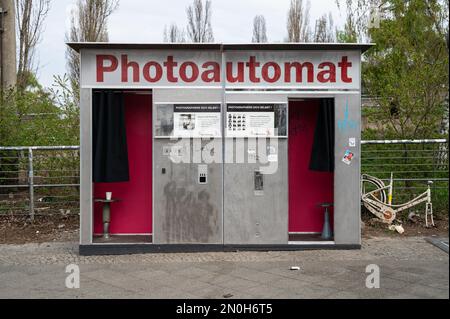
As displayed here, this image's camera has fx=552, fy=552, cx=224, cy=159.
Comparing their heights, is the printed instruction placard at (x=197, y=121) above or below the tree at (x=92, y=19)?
below

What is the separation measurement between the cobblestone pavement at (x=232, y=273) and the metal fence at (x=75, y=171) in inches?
91.0

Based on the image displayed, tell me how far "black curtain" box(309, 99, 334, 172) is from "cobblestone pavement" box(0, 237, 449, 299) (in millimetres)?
→ 1356

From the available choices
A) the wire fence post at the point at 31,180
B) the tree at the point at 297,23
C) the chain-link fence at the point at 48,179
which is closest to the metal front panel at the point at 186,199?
the chain-link fence at the point at 48,179

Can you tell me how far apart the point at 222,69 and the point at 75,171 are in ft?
16.2

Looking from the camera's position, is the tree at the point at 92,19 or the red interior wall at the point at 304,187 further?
the tree at the point at 92,19

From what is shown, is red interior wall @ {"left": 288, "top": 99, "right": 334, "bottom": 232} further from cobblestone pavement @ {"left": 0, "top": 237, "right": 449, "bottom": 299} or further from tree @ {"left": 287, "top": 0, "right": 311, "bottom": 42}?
tree @ {"left": 287, "top": 0, "right": 311, "bottom": 42}

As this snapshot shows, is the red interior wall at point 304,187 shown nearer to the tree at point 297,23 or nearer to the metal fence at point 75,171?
the metal fence at point 75,171

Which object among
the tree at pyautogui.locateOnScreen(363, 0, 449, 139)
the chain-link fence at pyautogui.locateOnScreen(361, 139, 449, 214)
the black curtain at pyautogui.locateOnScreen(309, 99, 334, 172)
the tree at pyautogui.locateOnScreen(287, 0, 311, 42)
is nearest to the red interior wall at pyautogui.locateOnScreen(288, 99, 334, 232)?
the black curtain at pyautogui.locateOnScreen(309, 99, 334, 172)

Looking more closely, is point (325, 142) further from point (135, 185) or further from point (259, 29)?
point (259, 29)

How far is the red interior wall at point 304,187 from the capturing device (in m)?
9.52

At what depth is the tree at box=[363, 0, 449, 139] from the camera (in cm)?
1279

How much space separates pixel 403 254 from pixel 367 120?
6.30 meters
